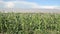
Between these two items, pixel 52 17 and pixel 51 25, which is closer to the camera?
pixel 51 25

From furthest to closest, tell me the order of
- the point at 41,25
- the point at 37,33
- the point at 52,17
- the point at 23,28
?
the point at 52,17 < the point at 41,25 < the point at 23,28 < the point at 37,33

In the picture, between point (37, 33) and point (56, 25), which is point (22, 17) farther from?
point (37, 33)

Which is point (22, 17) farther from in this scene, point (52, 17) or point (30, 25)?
point (52, 17)

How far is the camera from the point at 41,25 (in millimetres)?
19172

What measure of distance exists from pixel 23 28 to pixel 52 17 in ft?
17.0

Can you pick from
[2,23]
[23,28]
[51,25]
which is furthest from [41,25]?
[2,23]

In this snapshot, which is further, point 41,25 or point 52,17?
point 52,17

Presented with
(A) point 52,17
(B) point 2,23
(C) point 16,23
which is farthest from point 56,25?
(B) point 2,23

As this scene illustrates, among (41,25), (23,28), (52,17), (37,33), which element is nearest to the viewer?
(37,33)

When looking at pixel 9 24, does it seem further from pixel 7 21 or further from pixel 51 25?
pixel 51 25

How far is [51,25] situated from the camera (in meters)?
19.6

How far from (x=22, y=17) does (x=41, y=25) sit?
209cm

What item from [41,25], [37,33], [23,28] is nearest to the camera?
[37,33]

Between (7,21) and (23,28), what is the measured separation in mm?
2615
